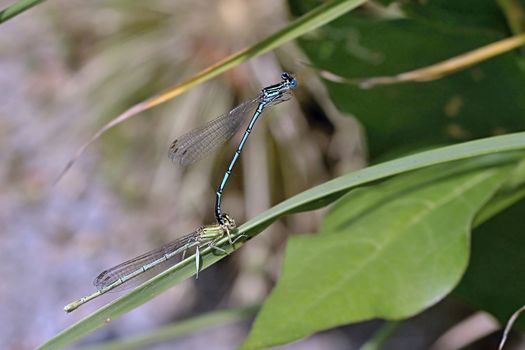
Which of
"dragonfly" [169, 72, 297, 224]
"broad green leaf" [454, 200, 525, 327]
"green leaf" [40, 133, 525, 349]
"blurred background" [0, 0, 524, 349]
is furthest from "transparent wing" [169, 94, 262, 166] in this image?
"blurred background" [0, 0, 524, 349]

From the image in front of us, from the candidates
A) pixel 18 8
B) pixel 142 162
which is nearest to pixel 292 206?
pixel 18 8

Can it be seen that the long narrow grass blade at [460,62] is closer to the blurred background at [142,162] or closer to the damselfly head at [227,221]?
the damselfly head at [227,221]

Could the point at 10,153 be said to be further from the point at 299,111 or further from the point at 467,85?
the point at 467,85

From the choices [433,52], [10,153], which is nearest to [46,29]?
[10,153]

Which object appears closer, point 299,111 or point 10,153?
point 299,111

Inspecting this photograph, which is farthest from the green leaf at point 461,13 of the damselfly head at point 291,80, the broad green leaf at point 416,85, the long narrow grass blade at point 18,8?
the long narrow grass blade at point 18,8

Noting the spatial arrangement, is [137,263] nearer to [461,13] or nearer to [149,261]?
[149,261]
